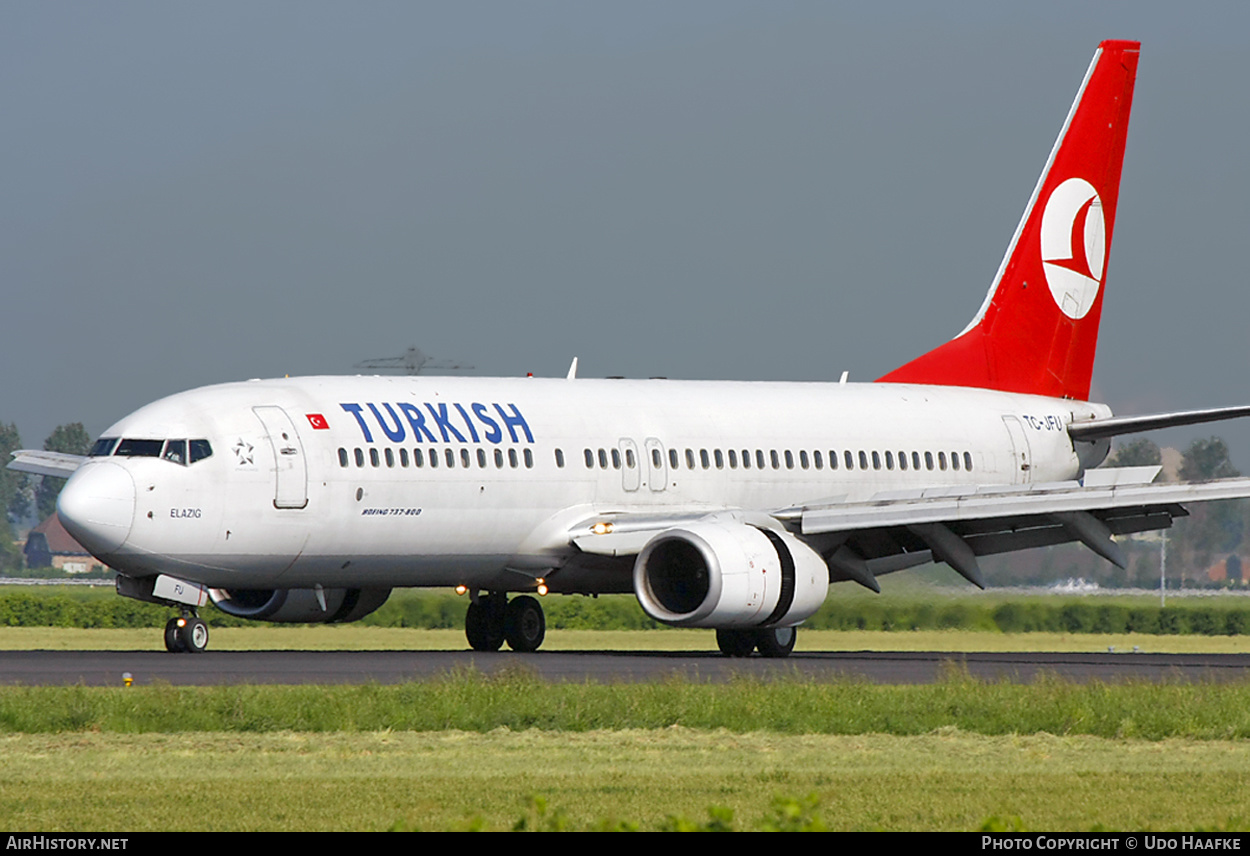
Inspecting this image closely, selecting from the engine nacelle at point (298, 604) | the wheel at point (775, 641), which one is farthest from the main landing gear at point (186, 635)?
the wheel at point (775, 641)

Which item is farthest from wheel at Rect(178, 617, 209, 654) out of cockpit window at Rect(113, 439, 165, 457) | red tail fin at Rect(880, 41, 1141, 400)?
red tail fin at Rect(880, 41, 1141, 400)

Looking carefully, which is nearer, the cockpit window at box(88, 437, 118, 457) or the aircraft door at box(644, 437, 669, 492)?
the cockpit window at box(88, 437, 118, 457)

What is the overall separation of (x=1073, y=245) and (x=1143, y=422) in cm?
480

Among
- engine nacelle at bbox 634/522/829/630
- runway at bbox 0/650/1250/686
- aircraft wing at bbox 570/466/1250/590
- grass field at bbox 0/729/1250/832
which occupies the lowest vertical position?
runway at bbox 0/650/1250/686

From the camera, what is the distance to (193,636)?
2950 centimetres

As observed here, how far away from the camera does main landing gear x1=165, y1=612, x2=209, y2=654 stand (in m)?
29.4

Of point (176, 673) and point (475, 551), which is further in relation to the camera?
point (475, 551)

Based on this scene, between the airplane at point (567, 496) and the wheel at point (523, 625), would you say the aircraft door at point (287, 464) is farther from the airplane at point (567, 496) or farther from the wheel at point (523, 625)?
the wheel at point (523, 625)

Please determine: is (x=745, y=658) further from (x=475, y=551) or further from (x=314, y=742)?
(x=314, y=742)

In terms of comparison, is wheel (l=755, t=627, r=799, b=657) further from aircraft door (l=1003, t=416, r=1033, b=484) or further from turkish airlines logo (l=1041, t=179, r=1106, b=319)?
turkish airlines logo (l=1041, t=179, r=1106, b=319)

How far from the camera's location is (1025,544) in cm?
3344

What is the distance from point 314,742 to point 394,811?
14.0ft

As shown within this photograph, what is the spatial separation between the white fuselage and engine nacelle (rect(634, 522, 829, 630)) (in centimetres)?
184
